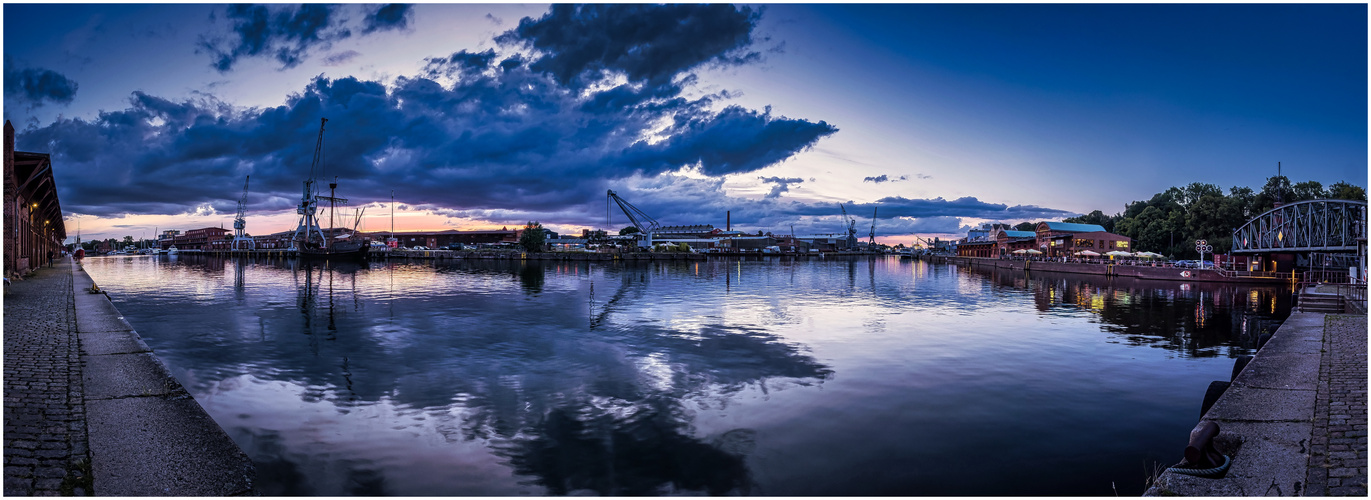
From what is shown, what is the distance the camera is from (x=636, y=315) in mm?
27812

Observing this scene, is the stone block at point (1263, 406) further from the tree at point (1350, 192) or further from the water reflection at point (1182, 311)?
the tree at point (1350, 192)

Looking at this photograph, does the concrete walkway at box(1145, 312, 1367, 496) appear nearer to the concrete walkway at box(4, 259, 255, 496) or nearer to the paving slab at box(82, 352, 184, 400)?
the concrete walkway at box(4, 259, 255, 496)

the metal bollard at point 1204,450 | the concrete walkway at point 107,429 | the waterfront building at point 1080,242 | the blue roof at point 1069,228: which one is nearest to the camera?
the concrete walkway at point 107,429

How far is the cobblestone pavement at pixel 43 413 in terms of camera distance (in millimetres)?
6520

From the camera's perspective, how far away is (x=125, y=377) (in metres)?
10.8

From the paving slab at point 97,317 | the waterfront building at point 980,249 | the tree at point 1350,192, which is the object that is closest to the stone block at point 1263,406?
the paving slab at point 97,317

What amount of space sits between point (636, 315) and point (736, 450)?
1816 centimetres

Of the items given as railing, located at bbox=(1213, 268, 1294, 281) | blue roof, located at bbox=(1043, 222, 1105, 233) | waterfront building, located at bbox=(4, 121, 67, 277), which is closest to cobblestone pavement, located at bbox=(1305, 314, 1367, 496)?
waterfront building, located at bbox=(4, 121, 67, 277)

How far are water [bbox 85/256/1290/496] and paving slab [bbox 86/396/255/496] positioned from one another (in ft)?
2.72

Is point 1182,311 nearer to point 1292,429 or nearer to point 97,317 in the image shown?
point 1292,429

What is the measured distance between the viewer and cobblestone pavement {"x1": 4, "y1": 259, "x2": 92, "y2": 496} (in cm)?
652

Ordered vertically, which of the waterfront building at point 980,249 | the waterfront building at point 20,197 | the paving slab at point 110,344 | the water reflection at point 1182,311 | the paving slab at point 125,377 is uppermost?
the waterfront building at point 20,197

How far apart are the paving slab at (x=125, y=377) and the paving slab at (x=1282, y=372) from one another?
18577 millimetres

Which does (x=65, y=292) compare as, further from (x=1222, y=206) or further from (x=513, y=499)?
(x=1222, y=206)
